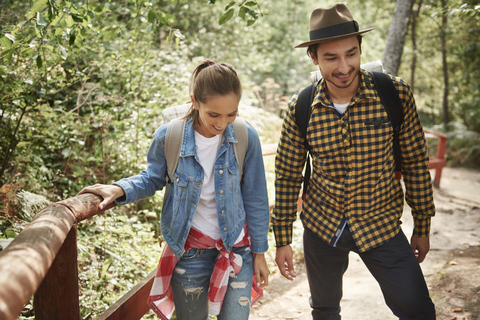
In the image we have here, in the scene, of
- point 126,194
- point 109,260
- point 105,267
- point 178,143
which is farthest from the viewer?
point 109,260

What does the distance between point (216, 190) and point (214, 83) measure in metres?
0.58

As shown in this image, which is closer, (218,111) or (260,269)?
(218,111)

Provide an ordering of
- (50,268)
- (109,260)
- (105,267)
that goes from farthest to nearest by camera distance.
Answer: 1. (109,260)
2. (105,267)
3. (50,268)

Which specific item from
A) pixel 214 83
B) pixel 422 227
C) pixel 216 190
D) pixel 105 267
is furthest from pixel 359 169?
pixel 105 267

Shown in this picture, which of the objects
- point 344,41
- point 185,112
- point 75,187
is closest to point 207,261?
point 185,112

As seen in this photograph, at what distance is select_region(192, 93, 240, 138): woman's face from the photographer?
2.18 meters

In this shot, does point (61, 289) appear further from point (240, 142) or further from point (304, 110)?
point (304, 110)

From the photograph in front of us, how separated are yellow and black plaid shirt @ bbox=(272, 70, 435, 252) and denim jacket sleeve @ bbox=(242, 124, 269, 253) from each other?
1.16 feet

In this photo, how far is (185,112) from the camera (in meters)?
2.60

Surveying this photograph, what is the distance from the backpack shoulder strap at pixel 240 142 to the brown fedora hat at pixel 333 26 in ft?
2.19

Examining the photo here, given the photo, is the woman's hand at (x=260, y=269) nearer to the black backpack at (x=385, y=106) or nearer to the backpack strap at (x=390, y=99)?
the black backpack at (x=385, y=106)

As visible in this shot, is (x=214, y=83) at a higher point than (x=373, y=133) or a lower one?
higher

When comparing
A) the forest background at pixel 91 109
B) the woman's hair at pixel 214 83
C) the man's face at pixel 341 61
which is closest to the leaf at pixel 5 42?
the forest background at pixel 91 109

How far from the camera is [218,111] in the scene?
2189 millimetres
